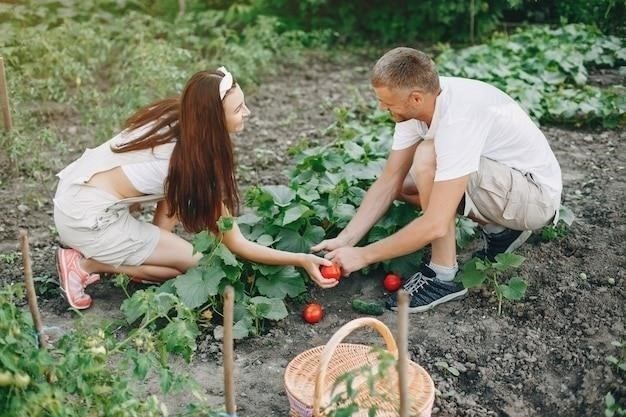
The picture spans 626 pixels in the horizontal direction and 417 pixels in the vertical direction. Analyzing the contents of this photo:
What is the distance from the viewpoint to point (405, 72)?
11.9ft

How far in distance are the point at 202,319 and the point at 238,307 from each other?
192 mm

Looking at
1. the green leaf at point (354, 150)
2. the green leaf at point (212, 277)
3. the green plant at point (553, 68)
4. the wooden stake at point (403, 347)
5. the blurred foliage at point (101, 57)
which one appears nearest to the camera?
the wooden stake at point (403, 347)

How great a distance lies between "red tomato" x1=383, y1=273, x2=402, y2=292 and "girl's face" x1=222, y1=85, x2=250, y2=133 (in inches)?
42.2

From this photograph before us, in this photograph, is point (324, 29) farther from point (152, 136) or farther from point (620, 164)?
point (152, 136)

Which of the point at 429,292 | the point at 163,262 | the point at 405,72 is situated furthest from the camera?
the point at 163,262

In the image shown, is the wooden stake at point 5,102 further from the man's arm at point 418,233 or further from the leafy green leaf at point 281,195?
the man's arm at point 418,233

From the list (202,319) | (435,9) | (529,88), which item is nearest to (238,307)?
(202,319)

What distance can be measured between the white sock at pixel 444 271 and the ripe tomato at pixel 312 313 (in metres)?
0.59

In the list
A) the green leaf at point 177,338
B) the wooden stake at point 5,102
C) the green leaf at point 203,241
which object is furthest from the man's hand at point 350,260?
the wooden stake at point 5,102

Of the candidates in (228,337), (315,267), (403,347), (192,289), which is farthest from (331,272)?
(403,347)

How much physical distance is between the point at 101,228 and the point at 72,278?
0.93 feet

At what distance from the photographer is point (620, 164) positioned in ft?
18.0

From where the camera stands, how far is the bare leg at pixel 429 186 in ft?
12.5

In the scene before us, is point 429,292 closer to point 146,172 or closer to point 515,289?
point 515,289
